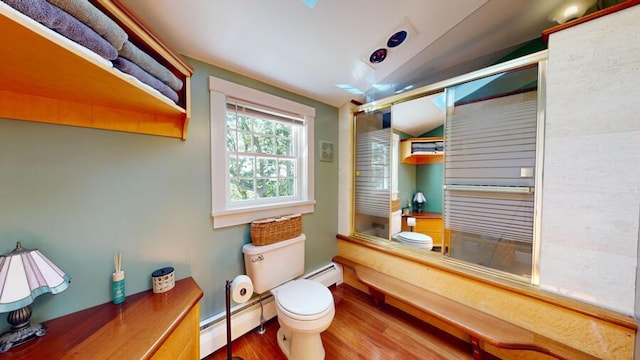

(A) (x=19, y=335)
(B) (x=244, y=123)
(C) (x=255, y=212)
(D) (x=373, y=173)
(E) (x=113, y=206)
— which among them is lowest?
(A) (x=19, y=335)

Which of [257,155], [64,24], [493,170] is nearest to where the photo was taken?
[64,24]

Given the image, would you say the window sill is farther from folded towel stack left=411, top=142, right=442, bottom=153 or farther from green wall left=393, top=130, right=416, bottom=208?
folded towel stack left=411, top=142, right=442, bottom=153

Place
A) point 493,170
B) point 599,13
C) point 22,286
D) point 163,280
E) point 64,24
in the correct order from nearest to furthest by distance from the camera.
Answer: point 64,24 < point 22,286 < point 599,13 < point 163,280 < point 493,170

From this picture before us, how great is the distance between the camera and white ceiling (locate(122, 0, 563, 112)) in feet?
3.72

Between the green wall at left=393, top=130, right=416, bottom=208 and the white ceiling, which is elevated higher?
the white ceiling

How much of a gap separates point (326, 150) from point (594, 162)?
181 centimetres

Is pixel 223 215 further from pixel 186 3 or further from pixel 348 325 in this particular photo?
pixel 348 325

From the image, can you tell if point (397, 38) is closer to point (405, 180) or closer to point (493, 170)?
point (493, 170)

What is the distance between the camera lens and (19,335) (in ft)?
2.54

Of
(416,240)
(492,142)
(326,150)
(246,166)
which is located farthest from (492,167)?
(246,166)

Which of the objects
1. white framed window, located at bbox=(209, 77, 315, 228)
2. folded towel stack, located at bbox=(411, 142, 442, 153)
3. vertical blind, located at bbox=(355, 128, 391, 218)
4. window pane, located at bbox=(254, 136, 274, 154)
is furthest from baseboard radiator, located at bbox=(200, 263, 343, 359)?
folded towel stack, located at bbox=(411, 142, 442, 153)

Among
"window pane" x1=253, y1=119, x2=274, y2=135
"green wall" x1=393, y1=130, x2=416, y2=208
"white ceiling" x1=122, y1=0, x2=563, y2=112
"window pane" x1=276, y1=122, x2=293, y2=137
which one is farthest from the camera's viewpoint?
"green wall" x1=393, y1=130, x2=416, y2=208

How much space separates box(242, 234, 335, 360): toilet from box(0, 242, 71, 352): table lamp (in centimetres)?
90

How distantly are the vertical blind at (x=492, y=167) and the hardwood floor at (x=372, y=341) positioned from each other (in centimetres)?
88
